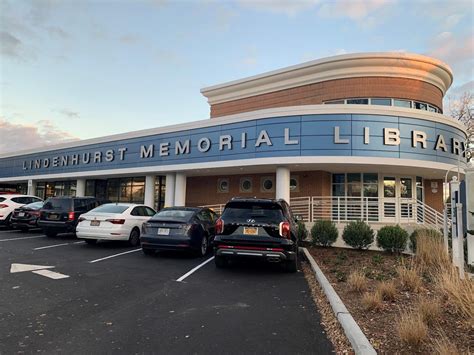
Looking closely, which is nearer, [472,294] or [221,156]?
[472,294]

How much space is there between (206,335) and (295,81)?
2211 centimetres

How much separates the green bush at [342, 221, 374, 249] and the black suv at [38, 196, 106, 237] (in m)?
10.7

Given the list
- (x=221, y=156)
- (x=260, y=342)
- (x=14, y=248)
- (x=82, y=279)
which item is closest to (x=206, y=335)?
(x=260, y=342)

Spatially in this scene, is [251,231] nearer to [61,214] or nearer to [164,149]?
[61,214]

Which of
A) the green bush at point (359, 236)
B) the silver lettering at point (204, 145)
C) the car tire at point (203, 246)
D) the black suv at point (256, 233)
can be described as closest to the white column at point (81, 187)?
the silver lettering at point (204, 145)

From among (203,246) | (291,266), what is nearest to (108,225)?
(203,246)

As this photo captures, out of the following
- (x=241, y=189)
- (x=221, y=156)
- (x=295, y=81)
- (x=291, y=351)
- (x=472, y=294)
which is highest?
(x=295, y=81)

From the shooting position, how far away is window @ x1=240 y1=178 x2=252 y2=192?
23.7 m

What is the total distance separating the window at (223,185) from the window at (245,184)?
4.41 ft

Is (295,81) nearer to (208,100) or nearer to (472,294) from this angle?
(208,100)

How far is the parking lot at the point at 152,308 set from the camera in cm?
422

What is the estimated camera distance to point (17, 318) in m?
5.00

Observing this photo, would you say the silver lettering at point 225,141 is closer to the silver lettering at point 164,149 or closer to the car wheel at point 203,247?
the silver lettering at point 164,149

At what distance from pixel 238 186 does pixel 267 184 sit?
218 cm
